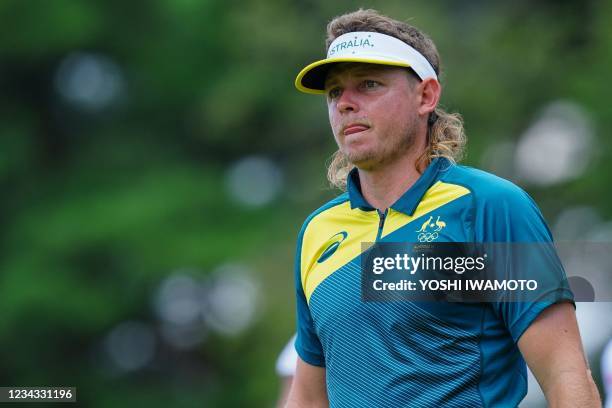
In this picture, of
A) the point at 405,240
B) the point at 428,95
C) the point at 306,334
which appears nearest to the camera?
the point at 405,240

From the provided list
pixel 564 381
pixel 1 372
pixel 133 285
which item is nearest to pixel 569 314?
pixel 564 381

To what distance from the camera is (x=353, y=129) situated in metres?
4.59

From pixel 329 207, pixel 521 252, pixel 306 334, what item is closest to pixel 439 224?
pixel 521 252

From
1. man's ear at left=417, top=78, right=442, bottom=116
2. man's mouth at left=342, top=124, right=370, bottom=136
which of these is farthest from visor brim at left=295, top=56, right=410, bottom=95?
man's mouth at left=342, top=124, right=370, bottom=136

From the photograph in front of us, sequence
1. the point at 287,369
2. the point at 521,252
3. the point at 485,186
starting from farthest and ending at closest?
the point at 287,369
the point at 485,186
the point at 521,252

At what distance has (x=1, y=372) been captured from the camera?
17.1 m

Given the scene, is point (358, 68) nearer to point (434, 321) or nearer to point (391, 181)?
point (391, 181)

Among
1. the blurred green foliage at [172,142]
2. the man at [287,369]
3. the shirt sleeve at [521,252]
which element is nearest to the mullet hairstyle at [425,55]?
the shirt sleeve at [521,252]

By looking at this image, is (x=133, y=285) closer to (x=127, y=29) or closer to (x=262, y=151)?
(x=262, y=151)

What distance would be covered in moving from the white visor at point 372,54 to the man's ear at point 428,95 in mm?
23

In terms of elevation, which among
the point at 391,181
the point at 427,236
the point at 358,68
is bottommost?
the point at 427,236

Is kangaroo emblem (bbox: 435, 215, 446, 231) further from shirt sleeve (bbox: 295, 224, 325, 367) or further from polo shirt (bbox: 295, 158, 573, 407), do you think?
shirt sleeve (bbox: 295, 224, 325, 367)

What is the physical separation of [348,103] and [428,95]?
0.30m

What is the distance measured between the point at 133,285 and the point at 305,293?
12.0 meters
